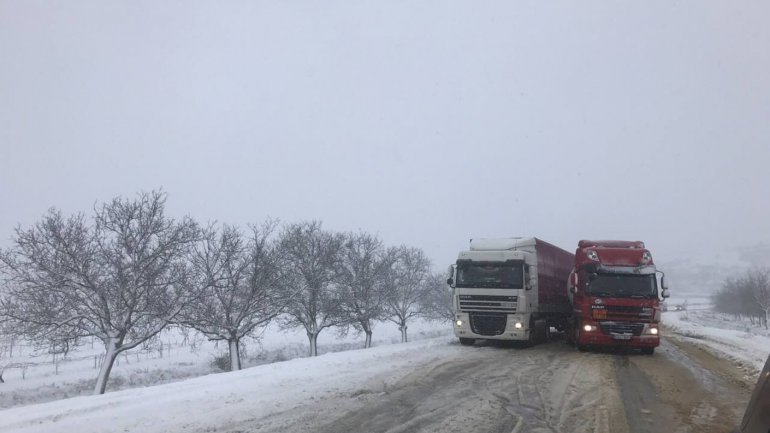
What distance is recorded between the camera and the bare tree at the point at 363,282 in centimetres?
3747

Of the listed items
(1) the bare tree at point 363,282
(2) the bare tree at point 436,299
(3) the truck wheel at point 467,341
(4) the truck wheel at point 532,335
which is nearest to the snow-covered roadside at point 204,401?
(3) the truck wheel at point 467,341

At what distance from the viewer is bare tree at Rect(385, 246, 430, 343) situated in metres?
45.5

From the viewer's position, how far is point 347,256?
39344mm

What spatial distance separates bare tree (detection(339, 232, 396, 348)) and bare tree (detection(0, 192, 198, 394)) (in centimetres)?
1618

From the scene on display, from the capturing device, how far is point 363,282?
3866 cm

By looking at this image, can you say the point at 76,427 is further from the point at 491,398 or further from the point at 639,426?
the point at 639,426

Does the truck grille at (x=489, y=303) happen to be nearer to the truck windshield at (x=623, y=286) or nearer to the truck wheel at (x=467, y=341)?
the truck wheel at (x=467, y=341)

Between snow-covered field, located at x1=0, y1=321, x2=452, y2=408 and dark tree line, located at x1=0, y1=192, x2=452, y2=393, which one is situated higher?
dark tree line, located at x1=0, y1=192, x2=452, y2=393

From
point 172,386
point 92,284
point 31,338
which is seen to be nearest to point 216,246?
point 92,284

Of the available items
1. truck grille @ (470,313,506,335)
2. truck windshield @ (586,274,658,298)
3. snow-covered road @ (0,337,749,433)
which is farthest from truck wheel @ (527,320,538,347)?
snow-covered road @ (0,337,749,433)

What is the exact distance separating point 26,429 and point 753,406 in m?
8.07

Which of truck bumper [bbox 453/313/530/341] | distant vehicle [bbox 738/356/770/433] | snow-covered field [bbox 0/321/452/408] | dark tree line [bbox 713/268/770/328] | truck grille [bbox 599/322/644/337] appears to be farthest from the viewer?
dark tree line [bbox 713/268/770/328]

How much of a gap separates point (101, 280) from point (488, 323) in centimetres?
1459

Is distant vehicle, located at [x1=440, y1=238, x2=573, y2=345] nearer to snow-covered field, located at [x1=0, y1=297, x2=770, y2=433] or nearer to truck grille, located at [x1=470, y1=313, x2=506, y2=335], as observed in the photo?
truck grille, located at [x1=470, y1=313, x2=506, y2=335]
